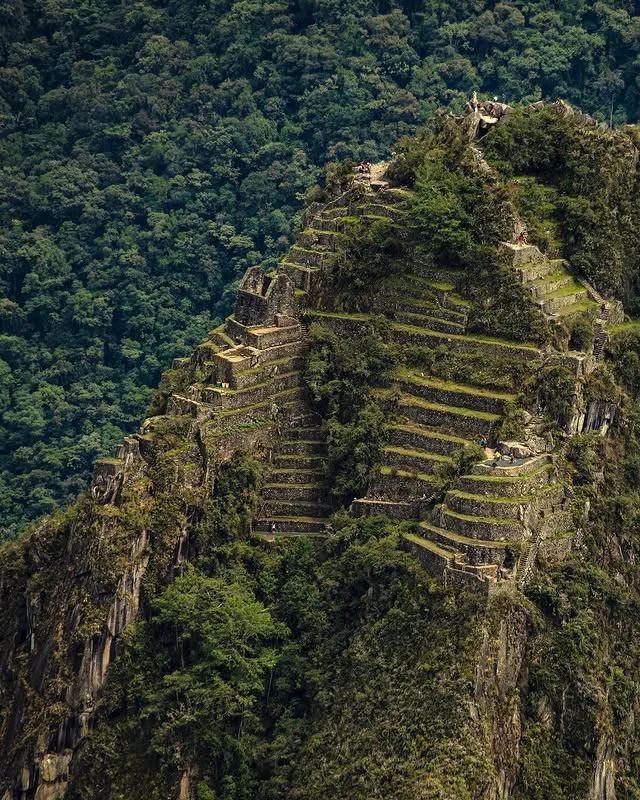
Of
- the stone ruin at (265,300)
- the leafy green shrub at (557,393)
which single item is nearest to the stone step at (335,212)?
the stone ruin at (265,300)

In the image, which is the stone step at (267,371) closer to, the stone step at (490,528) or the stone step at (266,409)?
the stone step at (266,409)

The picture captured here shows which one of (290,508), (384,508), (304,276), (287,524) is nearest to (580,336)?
(384,508)

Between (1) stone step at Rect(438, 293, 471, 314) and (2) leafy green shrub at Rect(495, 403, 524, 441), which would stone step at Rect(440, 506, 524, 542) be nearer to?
(2) leafy green shrub at Rect(495, 403, 524, 441)

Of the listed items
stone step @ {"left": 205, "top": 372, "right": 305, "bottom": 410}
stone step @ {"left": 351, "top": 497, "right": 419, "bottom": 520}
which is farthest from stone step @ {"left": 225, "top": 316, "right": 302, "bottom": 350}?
stone step @ {"left": 351, "top": 497, "right": 419, "bottom": 520}

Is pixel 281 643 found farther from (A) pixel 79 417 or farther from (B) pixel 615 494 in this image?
(A) pixel 79 417

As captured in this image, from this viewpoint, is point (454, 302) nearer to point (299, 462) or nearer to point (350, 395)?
point (350, 395)

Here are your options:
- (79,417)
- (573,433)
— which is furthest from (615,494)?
(79,417)

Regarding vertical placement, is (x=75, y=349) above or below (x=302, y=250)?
below

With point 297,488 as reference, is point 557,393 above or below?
above
